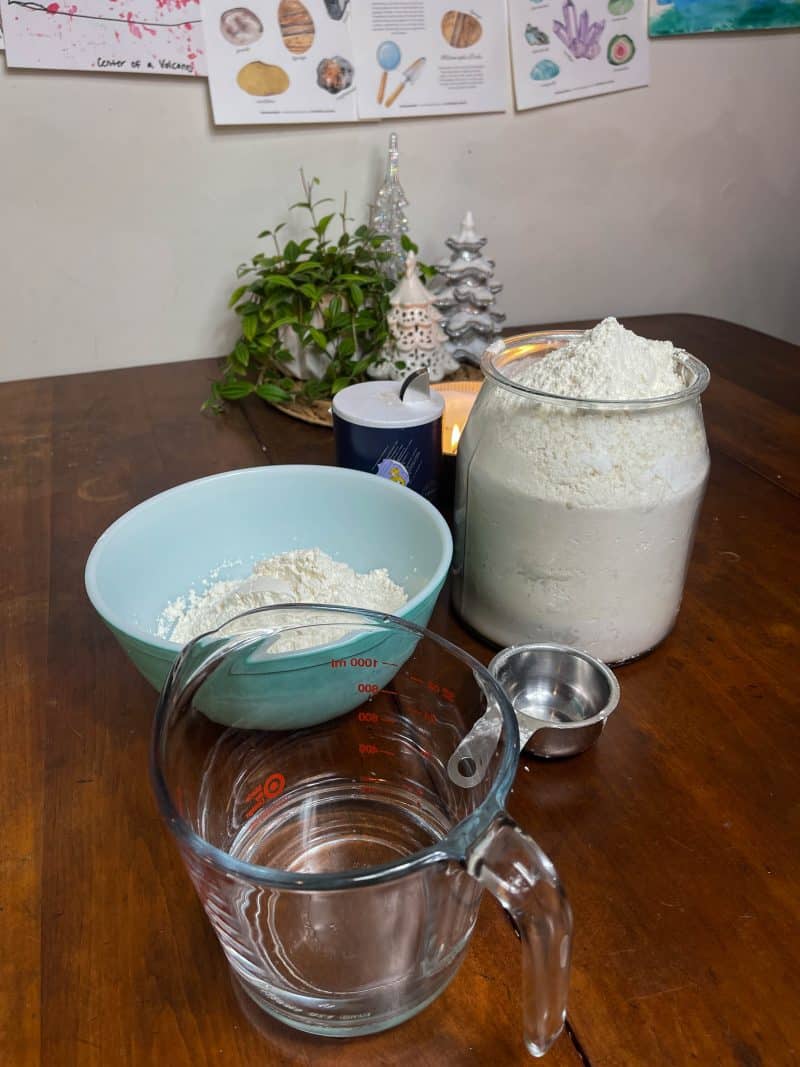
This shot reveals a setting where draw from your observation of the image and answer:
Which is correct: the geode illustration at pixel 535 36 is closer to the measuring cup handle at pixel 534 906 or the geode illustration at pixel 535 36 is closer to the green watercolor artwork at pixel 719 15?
the green watercolor artwork at pixel 719 15

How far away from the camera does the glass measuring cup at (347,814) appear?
0.33 meters

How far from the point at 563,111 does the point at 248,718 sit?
1113 mm

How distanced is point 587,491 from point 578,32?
3.20 feet

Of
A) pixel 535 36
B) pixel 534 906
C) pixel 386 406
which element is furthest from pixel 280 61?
pixel 534 906

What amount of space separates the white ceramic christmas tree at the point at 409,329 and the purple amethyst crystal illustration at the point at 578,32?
496 mm

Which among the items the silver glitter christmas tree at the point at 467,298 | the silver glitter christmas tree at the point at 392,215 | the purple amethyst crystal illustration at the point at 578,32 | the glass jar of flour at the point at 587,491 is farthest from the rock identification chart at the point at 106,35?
the glass jar of flour at the point at 587,491

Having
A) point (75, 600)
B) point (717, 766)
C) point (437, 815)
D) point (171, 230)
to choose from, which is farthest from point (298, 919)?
point (171, 230)

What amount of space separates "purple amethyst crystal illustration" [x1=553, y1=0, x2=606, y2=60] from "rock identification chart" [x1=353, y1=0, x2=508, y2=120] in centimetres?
9

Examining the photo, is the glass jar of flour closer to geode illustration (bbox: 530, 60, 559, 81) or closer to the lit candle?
the lit candle

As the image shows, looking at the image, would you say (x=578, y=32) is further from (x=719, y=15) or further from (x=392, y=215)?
(x=392, y=215)

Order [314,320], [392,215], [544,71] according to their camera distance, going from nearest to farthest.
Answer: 1. [314,320]
2. [392,215]
3. [544,71]

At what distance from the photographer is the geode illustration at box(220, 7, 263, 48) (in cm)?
105

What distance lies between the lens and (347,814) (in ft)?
1.66

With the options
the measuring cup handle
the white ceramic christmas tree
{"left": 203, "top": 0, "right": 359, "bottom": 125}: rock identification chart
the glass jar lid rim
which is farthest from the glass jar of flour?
{"left": 203, "top": 0, "right": 359, "bottom": 125}: rock identification chart
